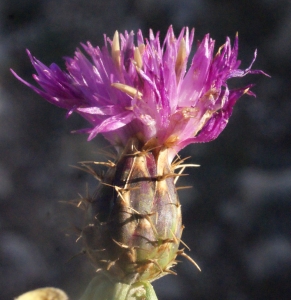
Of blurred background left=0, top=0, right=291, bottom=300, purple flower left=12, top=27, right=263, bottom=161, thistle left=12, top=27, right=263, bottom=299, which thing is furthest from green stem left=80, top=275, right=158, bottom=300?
blurred background left=0, top=0, right=291, bottom=300

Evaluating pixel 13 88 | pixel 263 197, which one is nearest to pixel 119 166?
pixel 263 197

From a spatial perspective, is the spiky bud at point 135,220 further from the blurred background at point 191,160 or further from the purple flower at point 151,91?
the blurred background at point 191,160

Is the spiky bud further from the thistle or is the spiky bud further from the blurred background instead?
the blurred background

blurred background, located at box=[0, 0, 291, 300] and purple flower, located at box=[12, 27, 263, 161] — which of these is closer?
purple flower, located at box=[12, 27, 263, 161]

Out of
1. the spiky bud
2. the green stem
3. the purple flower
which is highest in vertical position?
the purple flower

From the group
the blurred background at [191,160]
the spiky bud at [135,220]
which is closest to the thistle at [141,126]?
the spiky bud at [135,220]

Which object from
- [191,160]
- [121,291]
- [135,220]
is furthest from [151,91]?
[191,160]
